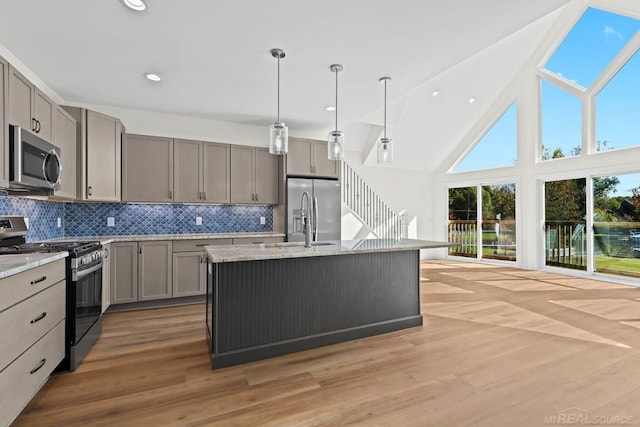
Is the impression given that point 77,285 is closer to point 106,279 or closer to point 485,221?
point 106,279

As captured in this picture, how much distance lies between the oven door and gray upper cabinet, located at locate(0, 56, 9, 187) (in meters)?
0.85

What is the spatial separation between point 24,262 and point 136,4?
188 cm

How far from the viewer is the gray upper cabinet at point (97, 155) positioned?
11.7ft

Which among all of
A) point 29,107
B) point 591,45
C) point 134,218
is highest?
point 591,45

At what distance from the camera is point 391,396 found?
2.03 metres

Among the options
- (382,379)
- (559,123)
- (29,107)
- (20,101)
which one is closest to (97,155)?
(29,107)

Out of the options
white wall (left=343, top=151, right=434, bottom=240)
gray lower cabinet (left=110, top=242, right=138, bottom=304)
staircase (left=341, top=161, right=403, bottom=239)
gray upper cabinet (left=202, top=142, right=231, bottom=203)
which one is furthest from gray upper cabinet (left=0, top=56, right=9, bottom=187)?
white wall (left=343, top=151, right=434, bottom=240)

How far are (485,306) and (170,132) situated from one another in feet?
16.4

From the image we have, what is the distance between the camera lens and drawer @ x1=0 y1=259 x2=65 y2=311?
161 centimetres

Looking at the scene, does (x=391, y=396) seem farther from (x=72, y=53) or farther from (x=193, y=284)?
(x=72, y=53)

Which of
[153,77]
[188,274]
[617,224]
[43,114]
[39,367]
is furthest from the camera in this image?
[617,224]

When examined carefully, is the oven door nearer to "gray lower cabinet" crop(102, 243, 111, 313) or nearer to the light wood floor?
the light wood floor

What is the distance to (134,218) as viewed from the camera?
4.39 m

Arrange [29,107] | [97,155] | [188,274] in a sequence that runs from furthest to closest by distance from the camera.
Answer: [188,274]
[97,155]
[29,107]
